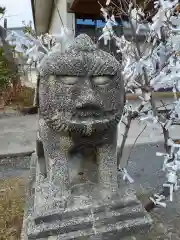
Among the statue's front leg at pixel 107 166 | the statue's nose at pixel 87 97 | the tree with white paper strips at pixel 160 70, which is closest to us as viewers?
the statue's nose at pixel 87 97

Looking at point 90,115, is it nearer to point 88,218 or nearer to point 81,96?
point 81,96

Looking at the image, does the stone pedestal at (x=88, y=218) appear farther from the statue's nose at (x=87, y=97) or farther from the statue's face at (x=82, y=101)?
the statue's nose at (x=87, y=97)

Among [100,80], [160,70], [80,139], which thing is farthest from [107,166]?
[160,70]

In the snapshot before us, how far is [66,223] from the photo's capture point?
4.29ft

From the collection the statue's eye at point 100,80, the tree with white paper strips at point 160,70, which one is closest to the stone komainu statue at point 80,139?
the statue's eye at point 100,80

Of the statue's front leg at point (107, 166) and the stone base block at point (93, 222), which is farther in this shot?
the statue's front leg at point (107, 166)

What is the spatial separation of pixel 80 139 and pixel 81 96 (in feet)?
0.81

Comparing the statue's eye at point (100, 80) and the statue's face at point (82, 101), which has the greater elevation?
the statue's eye at point (100, 80)

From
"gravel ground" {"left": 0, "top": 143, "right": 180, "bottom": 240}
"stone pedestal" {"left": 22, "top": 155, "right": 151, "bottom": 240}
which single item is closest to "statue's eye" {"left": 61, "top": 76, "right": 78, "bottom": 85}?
"stone pedestal" {"left": 22, "top": 155, "right": 151, "bottom": 240}

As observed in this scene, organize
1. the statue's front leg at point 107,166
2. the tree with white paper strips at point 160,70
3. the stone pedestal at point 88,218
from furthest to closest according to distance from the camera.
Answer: the tree with white paper strips at point 160,70
the statue's front leg at point 107,166
the stone pedestal at point 88,218

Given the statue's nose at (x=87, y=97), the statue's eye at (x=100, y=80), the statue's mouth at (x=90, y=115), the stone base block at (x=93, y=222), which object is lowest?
the stone base block at (x=93, y=222)

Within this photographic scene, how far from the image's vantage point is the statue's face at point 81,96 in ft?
3.93

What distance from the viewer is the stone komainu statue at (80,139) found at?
1.21 metres

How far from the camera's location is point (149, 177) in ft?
9.27
